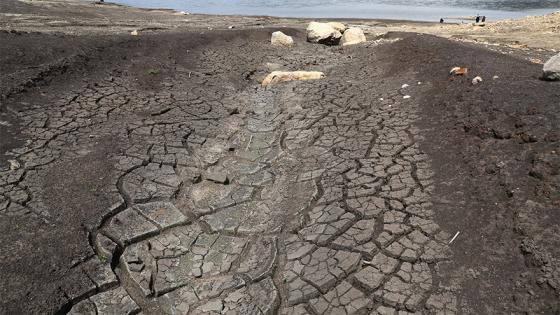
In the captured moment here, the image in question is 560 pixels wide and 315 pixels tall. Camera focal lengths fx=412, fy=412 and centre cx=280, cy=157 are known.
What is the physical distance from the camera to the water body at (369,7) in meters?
34.2

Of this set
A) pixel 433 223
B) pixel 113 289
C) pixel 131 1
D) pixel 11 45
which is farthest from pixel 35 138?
pixel 131 1

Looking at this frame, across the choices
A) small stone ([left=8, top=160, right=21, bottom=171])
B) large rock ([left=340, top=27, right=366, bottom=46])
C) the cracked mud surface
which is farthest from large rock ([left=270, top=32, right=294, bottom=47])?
small stone ([left=8, top=160, right=21, bottom=171])

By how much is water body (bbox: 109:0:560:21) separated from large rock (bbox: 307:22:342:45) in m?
20.3

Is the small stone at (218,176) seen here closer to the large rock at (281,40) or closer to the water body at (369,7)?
the large rock at (281,40)

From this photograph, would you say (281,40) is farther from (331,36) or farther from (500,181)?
(500,181)

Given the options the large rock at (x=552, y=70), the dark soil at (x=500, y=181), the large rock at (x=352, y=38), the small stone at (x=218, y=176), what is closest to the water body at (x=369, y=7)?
the large rock at (x=352, y=38)

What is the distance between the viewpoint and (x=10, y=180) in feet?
14.8

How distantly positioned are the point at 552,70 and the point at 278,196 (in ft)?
13.6

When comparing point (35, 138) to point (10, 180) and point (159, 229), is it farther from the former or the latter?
point (159, 229)

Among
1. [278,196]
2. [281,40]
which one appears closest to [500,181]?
[278,196]

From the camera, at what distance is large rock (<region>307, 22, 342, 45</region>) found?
42.3ft

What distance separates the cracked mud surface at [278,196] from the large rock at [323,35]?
5.55m

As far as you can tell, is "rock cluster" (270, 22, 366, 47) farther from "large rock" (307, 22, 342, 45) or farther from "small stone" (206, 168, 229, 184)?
"small stone" (206, 168, 229, 184)

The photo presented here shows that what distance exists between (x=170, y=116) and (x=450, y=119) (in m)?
4.25
